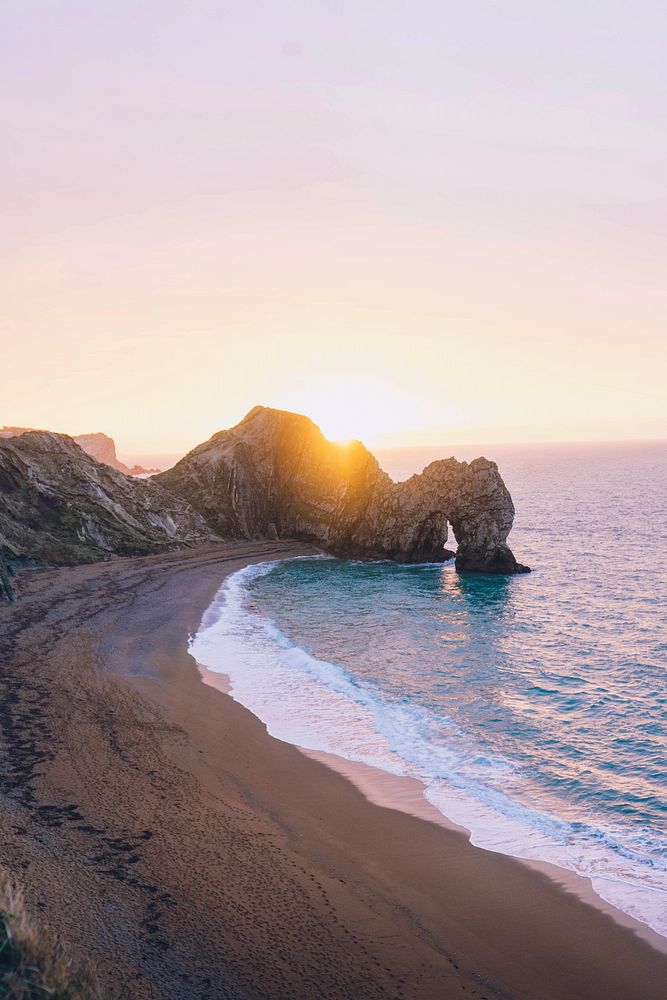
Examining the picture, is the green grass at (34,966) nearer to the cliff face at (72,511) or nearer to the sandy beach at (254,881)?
the sandy beach at (254,881)

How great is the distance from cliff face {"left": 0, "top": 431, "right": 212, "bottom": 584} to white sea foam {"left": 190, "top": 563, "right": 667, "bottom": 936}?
26.7 metres

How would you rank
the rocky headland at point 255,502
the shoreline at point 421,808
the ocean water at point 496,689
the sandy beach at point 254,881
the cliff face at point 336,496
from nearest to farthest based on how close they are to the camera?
the sandy beach at point 254,881 < the shoreline at point 421,808 < the ocean water at point 496,689 < the rocky headland at point 255,502 < the cliff face at point 336,496

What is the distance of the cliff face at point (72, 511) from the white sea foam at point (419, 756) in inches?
1053

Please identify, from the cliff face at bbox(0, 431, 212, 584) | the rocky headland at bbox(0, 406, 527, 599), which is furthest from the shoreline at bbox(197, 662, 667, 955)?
the cliff face at bbox(0, 431, 212, 584)

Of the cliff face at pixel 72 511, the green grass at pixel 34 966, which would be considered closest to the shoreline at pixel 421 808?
the green grass at pixel 34 966

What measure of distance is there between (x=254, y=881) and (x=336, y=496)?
215ft

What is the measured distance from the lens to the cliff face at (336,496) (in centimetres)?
6456

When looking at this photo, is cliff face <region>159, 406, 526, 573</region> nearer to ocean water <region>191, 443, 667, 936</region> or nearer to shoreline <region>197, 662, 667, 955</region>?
ocean water <region>191, 443, 667, 936</region>

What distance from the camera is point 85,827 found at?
1514cm

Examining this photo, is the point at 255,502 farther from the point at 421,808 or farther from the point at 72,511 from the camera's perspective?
the point at 421,808

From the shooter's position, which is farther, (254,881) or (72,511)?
(72,511)

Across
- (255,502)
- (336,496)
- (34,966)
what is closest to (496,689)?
(34,966)

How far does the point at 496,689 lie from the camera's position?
97.7 feet

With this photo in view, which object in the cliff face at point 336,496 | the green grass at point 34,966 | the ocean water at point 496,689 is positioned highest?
the cliff face at point 336,496
